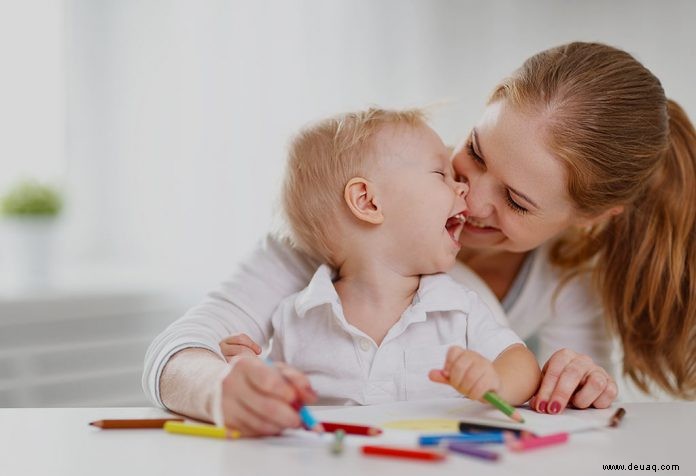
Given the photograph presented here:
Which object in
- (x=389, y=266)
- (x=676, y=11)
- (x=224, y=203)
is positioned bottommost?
(x=224, y=203)

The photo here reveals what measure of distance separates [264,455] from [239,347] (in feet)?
1.28

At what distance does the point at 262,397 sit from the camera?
81 cm

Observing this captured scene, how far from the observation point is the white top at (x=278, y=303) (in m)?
1.17

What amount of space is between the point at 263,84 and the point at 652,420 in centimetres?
205

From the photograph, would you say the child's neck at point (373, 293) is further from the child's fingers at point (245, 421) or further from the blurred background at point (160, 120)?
→ the blurred background at point (160, 120)

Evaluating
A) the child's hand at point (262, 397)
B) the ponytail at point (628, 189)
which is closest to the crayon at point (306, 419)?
the child's hand at point (262, 397)

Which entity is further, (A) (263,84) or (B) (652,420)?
(A) (263,84)

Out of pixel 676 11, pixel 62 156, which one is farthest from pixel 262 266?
pixel 62 156

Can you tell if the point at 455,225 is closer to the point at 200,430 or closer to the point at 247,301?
the point at 247,301

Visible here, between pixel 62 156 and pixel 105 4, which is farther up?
pixel 105 4

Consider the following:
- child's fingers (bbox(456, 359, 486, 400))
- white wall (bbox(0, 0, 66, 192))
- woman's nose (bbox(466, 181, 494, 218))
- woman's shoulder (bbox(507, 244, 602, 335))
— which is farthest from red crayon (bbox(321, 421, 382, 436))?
white wall (bbox(0, 0, 66, 192))

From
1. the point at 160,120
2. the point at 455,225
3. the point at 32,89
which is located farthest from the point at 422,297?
the point at 32,89

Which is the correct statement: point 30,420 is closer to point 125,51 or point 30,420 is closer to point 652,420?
point 652,420

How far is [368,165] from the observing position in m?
1.26
